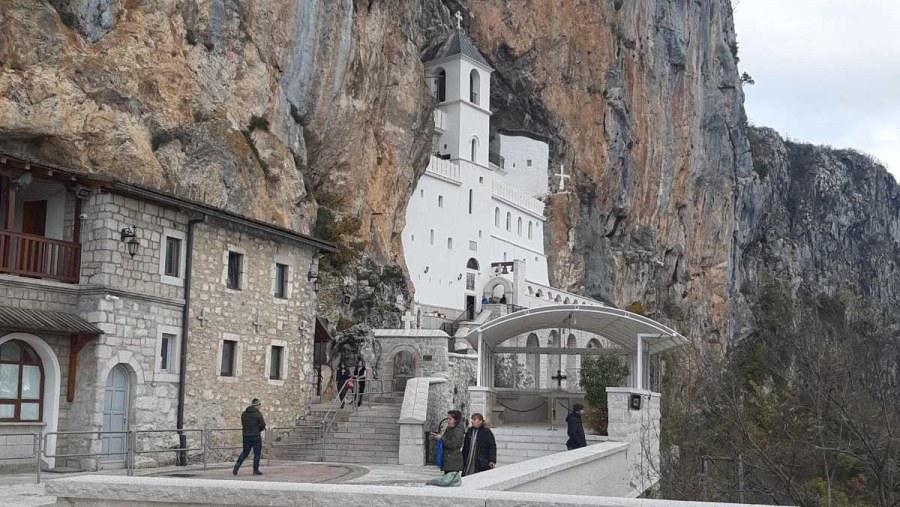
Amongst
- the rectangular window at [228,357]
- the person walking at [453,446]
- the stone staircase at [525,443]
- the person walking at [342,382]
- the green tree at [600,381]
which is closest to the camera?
the person walking at [453,446]

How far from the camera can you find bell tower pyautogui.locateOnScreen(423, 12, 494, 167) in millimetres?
55125

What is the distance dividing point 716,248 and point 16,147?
64233 mm

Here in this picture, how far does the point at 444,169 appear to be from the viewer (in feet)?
168

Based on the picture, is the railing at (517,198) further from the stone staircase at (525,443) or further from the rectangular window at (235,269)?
the rectangular window at (235,269)

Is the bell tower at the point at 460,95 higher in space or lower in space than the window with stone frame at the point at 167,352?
higher

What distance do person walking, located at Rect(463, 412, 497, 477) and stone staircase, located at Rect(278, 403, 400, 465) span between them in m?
8.45

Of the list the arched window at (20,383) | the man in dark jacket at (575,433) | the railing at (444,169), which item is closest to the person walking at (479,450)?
the man in dark jacket at (575,433)

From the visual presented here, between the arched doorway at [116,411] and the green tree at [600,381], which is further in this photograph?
the green tree at [600,381]

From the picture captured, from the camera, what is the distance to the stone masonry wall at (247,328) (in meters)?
21.7

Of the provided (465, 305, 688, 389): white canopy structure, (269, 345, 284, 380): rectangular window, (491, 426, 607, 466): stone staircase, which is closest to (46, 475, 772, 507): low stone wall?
(491, 426, 607, 466): stone staircase

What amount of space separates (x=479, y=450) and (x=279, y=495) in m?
5.65

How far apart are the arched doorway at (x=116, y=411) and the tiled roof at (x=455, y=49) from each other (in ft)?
127

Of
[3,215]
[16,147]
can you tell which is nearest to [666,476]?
[3,215]

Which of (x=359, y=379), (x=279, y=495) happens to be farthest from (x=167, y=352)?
(x=279, y=495)
